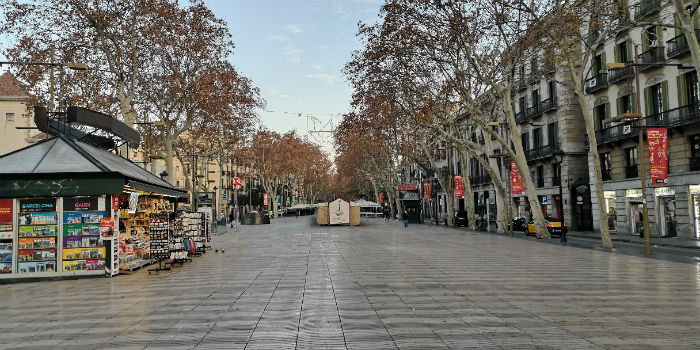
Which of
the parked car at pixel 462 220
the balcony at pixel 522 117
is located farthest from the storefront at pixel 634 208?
the parked car at pixel 462 220

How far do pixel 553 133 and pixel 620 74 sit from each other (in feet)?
33.0

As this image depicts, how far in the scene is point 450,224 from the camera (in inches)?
1882

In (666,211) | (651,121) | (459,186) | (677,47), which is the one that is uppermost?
(677,47)

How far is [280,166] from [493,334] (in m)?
62.6

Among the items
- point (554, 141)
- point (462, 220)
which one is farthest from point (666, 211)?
point (462, 220)

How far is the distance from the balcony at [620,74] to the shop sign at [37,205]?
96.7 feet

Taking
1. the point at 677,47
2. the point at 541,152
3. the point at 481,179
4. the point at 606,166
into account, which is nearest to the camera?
the point at 677,47

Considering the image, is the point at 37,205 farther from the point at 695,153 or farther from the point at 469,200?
the point at 469,200

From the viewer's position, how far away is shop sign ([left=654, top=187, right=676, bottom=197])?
27209 millimetres

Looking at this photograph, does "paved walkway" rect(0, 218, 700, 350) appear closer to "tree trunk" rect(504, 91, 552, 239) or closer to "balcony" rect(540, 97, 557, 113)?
"tree trunk" rect(504, 91, 552, 239)

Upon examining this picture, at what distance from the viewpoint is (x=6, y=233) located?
13875mm

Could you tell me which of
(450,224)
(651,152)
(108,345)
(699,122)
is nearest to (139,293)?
(108,345)

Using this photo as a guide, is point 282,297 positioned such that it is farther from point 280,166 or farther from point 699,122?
point 280,166

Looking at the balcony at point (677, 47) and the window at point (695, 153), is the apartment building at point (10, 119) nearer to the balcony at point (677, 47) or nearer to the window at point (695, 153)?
the balcony at point (677, 47)
